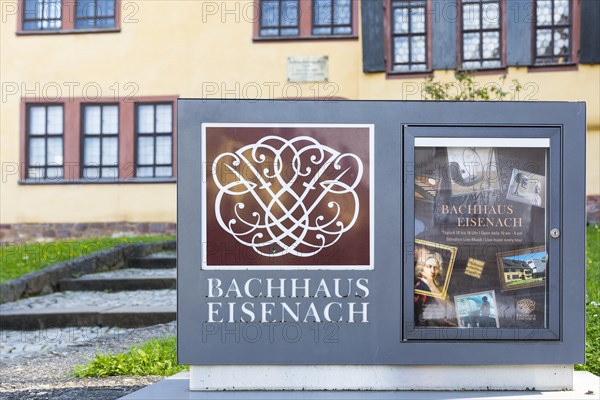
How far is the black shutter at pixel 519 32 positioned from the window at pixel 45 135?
9526mm

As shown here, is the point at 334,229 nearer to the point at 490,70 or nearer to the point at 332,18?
the point at 490,70

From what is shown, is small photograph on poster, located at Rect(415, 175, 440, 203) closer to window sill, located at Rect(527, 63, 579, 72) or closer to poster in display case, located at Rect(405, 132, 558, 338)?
poster in display case, located at Rect(405, 132, 558, 338)

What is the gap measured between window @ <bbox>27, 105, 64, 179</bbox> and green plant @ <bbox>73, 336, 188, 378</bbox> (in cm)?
1325

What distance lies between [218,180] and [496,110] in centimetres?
145

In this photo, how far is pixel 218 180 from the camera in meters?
4.32

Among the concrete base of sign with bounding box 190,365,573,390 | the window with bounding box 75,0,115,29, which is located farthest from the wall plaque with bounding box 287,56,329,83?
the concrete base of sign with bounding box 190,365,573,390

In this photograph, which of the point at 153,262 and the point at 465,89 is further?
the point at 465,89

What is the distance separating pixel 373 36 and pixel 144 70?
16.3 feet

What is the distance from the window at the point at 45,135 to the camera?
18562mm


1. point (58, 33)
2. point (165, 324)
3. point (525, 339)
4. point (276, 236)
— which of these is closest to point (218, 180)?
point (276, 236)

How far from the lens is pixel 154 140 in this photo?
727 inches

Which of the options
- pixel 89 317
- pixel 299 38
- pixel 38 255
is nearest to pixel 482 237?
pixel 89 317

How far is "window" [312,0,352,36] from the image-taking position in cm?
1762

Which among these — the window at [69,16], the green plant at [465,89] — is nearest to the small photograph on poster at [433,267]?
the green plant at [465,89]
